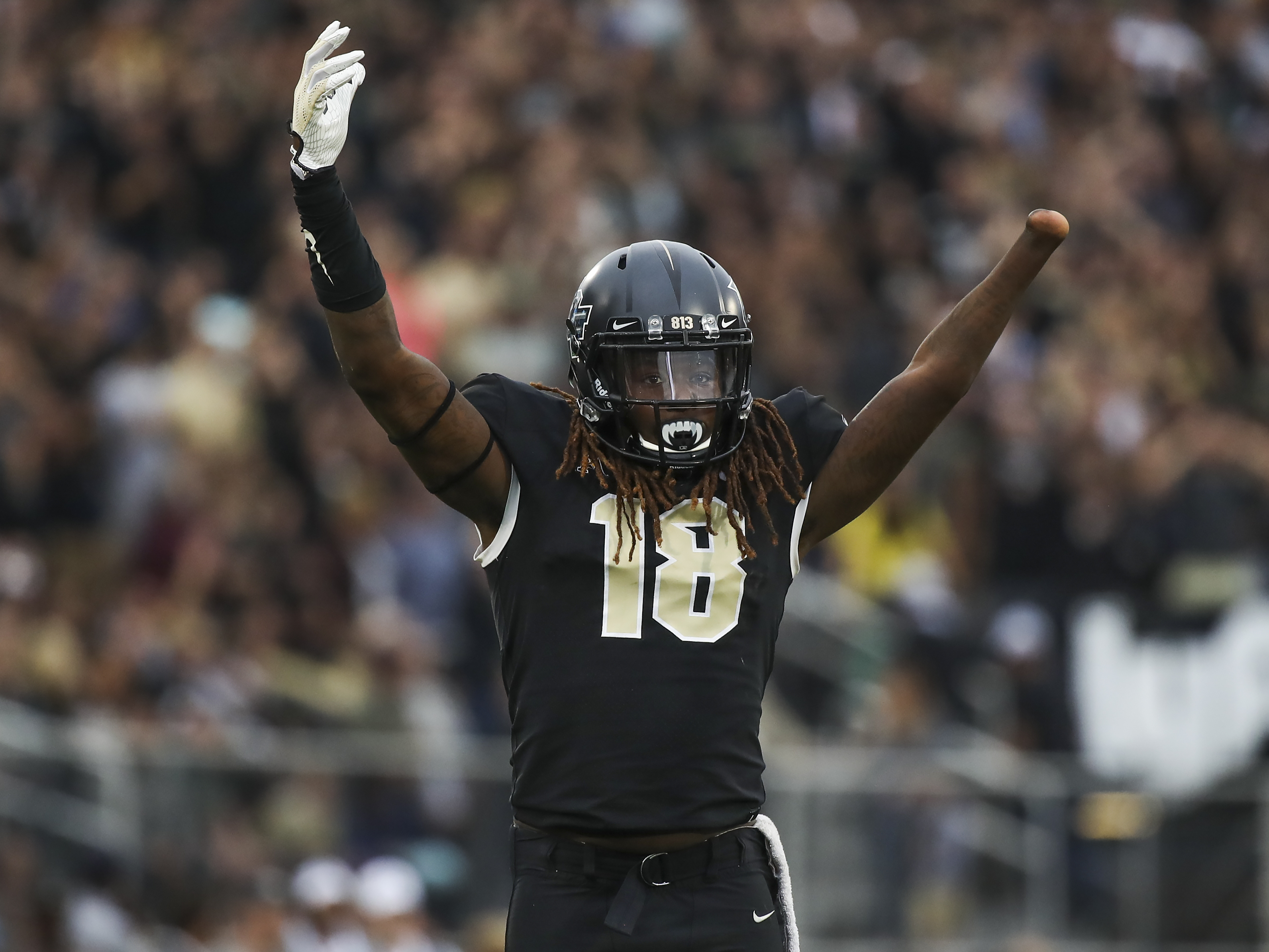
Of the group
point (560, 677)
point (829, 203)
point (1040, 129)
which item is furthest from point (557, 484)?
point (1040, 129)

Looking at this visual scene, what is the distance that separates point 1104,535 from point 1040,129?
4306 millimetres

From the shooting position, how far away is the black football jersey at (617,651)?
14.3 feet

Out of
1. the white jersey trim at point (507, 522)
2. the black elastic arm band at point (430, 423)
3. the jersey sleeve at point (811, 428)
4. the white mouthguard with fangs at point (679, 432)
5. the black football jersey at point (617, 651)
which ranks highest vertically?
the jersey sleeve at point (811, 428)

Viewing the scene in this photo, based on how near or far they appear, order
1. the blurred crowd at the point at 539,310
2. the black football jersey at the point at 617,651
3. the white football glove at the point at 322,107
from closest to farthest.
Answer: the white football glove at the point at 322,107
the black football jersey at the point at 617,651
the blurred crowd at the point at 539,310

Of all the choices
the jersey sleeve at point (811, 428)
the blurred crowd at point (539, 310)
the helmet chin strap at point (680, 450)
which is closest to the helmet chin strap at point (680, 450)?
the helmet chin strap at point (680, 450)

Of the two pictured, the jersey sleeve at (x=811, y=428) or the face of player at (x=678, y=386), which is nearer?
the face of player at (x=678, y=386)

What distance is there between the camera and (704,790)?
4.39 metres

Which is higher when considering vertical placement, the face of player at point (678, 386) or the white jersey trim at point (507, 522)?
the face of player at point (678, 386)

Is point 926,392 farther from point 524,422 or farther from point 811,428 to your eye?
point 524,422

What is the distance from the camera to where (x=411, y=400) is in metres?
4.30

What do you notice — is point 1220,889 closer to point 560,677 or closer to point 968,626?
point 968,626

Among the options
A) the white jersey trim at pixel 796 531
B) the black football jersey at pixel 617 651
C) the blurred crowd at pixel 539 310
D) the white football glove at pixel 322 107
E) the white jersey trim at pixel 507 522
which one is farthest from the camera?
the blurred crowd at pixel 539 310

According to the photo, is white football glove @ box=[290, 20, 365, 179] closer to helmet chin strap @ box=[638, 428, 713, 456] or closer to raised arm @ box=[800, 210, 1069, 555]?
helmet chin strap @ box=[638, 428, 713, 456]

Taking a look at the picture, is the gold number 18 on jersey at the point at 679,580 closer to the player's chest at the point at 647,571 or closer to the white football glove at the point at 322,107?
the player's chest at the point at 647,571
